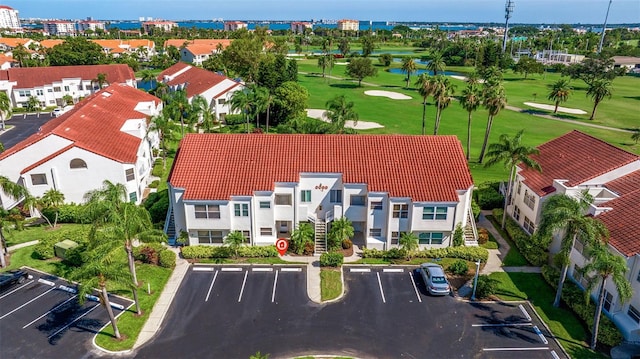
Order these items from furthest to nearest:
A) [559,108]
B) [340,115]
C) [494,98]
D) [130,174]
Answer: [559,108], [340,115], [494,98], [130,174]

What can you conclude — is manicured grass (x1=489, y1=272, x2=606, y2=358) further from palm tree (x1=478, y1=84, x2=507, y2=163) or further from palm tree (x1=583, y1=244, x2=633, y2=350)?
palm tree (x1=478, y1=84, x2=507, y2=163)

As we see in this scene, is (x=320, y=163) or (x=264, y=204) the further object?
(x=320, y=163)

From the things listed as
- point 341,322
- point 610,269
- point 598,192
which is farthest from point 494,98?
point 341,322

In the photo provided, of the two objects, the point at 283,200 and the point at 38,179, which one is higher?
the point at 283,200

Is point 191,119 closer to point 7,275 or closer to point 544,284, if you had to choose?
point 7,275

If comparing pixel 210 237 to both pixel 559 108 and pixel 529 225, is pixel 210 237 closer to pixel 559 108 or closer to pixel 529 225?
pixel 529 225

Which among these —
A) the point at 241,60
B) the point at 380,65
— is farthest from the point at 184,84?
the point at 380,65
